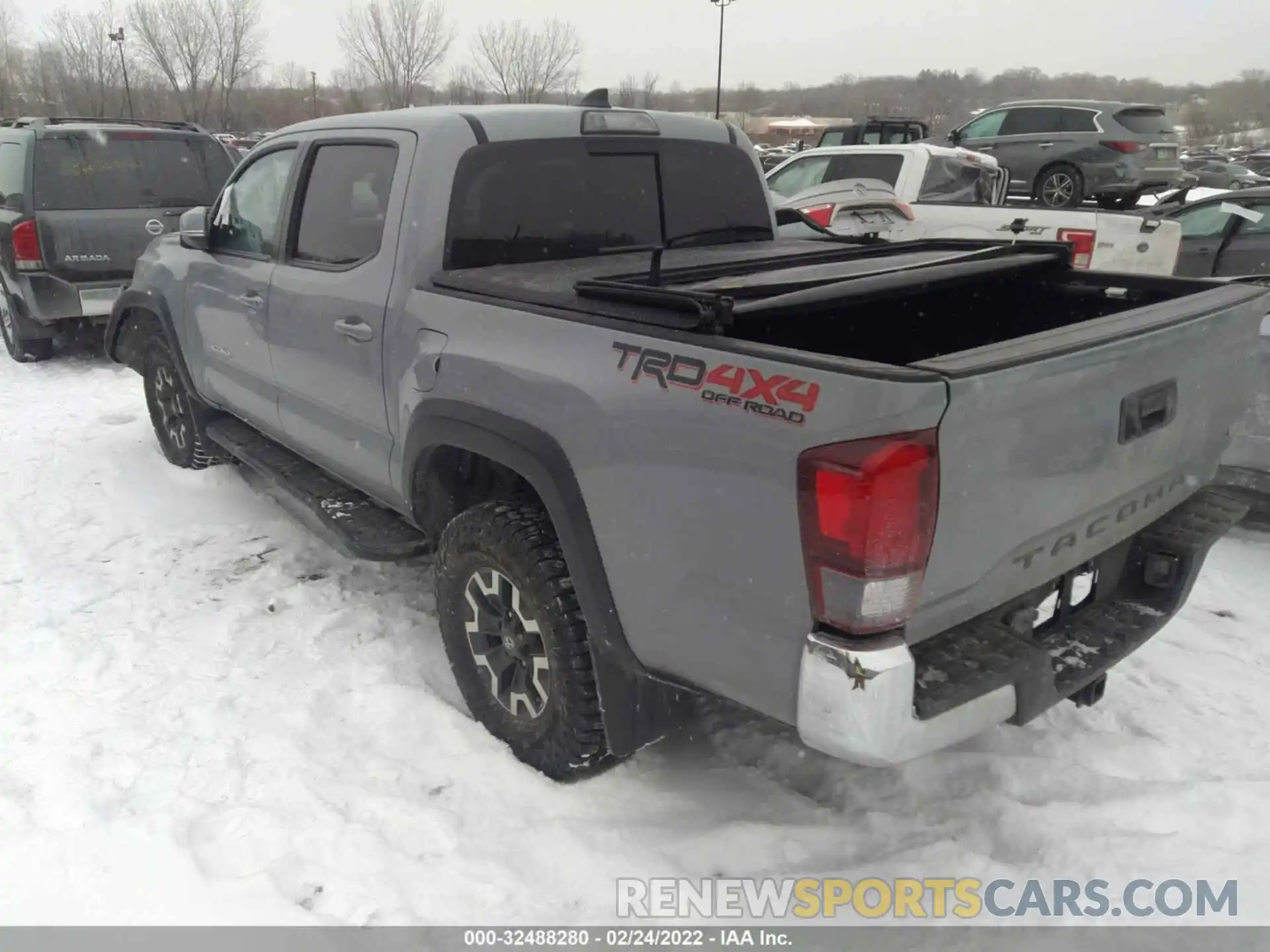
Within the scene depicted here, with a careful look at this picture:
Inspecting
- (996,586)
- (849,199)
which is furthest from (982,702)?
(849,199)

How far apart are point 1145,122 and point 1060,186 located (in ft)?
5.63

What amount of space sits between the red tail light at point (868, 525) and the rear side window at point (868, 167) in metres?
8.83

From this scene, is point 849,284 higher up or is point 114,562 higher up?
point 849,284

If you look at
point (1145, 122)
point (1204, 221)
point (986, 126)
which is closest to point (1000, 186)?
point (1204, 221)

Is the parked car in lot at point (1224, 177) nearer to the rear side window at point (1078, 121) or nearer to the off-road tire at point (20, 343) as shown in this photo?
the rear side window at point (1078, 121)

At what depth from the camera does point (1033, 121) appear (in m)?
16.5

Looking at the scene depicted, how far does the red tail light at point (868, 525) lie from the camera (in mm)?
1896

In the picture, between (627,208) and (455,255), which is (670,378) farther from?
(627,208)

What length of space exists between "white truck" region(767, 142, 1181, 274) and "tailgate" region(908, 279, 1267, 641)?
7.54 ft

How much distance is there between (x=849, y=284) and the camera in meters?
2.57

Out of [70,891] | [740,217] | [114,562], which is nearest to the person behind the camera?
[70,891]

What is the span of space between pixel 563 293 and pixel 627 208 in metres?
1.09

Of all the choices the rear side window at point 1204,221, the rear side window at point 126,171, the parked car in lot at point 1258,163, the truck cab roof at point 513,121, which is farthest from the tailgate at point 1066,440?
the parked car in lot at point 1258,163

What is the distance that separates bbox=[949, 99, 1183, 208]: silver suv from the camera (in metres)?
15.9
